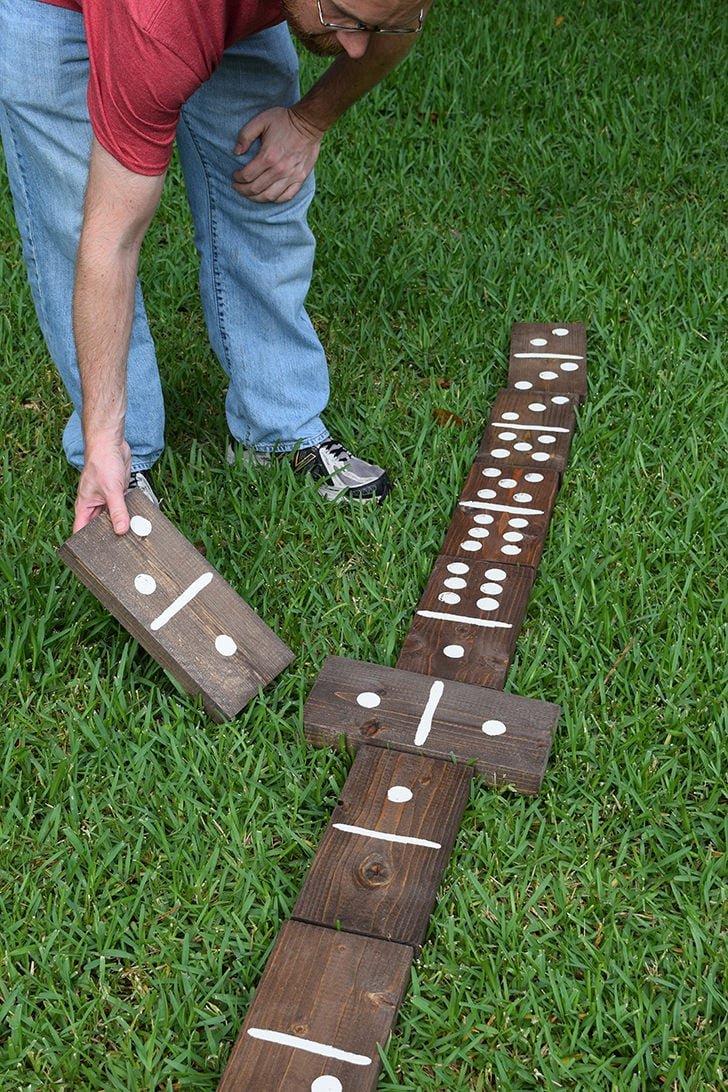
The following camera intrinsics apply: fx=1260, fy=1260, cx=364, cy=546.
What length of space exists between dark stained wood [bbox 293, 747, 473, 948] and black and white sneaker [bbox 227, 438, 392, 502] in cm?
86

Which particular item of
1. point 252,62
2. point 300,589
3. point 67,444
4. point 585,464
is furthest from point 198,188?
point 585,464

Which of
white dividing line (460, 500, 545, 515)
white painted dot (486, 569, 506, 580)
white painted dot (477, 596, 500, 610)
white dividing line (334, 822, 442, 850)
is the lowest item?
white dividing line (460, 500, 545, 515)

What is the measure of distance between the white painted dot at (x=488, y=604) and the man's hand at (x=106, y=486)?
760 millimetres

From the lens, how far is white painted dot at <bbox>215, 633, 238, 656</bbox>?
8.01ft

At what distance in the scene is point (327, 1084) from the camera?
1742 mm

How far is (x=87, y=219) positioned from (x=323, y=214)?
7.14 feet

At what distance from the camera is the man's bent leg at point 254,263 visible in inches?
107

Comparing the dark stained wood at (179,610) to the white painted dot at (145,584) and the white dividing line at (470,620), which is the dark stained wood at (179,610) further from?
the white dividing line at (470,620)

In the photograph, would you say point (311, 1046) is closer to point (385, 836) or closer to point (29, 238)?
point (385, 836)

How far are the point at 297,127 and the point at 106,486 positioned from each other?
990 mm

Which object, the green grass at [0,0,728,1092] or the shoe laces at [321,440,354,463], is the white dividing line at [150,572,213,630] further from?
the shoe laces at [321,440,354,463]

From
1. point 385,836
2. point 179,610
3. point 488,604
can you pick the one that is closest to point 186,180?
point 179,610

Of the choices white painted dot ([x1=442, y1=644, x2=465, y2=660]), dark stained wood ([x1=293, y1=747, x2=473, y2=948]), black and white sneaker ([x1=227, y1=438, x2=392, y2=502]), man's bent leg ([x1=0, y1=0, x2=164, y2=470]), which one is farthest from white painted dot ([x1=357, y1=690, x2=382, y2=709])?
man's bent leg ([x1=0, y1=0, x2=164, y2=470])

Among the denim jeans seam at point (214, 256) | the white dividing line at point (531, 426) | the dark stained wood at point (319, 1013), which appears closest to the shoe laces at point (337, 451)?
the denim jeans seam at point (214, 256)
